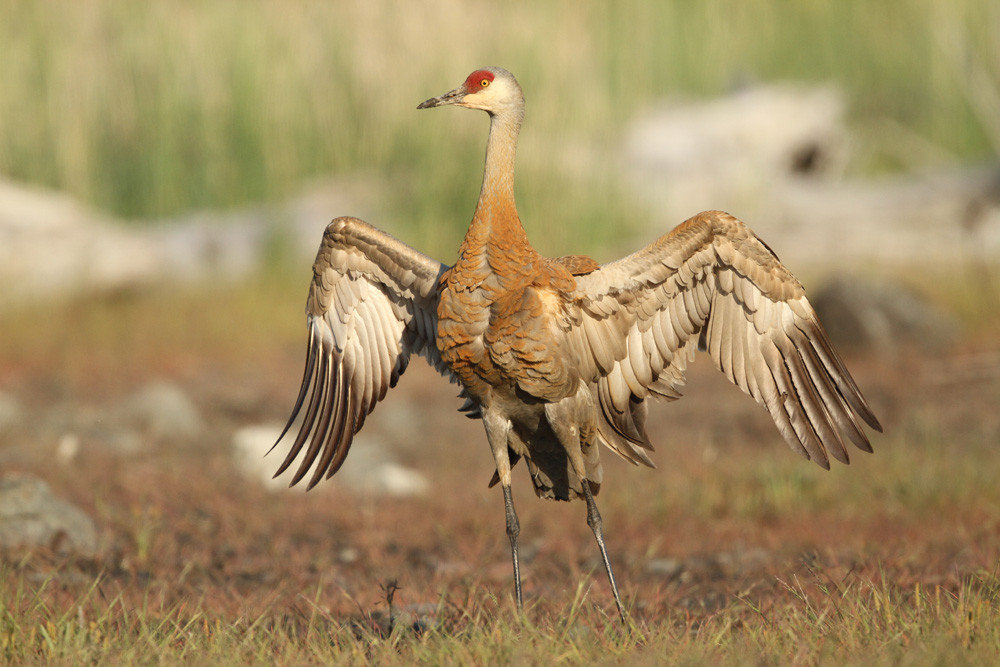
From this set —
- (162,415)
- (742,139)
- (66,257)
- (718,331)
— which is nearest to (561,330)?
(718,331)

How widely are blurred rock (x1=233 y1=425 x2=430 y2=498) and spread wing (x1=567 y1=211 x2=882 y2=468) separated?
2.72m

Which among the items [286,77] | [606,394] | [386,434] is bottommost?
[386,434]

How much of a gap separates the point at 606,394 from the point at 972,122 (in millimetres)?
13109

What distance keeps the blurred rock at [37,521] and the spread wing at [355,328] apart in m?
1.38

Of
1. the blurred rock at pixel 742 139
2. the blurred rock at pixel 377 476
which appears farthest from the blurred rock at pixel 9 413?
the blurred rock at pixel 742 139

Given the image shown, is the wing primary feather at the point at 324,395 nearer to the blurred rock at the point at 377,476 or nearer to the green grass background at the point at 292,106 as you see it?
the blurred rock at the point at 377,476

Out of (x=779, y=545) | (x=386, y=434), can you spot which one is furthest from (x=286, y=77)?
(x=779, y=545)

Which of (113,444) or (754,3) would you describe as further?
(754,3)

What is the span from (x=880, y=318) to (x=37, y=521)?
292 inches

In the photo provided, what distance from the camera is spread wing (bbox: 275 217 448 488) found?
523 cm

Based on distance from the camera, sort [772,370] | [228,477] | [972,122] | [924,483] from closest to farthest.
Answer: [772,370], [924,483], [228,477], [972,122]

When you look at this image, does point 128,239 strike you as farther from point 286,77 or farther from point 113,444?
point 113,444

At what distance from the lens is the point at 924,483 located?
6.89m

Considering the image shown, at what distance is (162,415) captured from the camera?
352 inches
